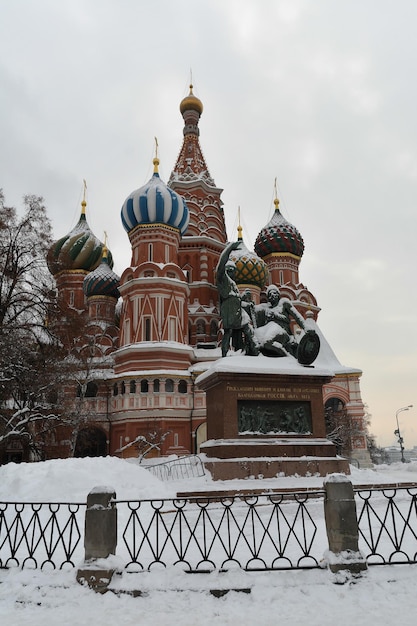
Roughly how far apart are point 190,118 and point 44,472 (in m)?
44.3

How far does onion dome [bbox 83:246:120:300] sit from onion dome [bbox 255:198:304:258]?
12904 mm

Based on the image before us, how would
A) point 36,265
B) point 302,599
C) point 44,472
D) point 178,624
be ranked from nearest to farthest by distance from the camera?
1. point 178,624
2. point 302,599
3. point 44,472
4. point 36,265

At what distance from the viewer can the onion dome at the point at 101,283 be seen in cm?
3975

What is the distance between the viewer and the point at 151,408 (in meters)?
30.0

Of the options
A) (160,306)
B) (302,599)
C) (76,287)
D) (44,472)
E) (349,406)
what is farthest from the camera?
(76,287)

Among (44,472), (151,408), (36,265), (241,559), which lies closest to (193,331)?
(151,408)

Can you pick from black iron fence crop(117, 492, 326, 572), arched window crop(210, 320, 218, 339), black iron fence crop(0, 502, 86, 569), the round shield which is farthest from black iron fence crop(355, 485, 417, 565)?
arched window crop(210, 320, 218, 339)

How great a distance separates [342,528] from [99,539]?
2648mm

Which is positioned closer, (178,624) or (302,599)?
(178,624)

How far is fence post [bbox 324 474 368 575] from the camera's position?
5.37 metres

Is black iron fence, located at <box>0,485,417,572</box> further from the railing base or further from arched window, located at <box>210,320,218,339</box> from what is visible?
arched window, located at <box>210,320,218,339</box>

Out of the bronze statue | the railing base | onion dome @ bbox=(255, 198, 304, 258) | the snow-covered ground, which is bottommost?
the snow-covered ground

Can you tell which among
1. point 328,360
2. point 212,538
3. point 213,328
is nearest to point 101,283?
point 213,328

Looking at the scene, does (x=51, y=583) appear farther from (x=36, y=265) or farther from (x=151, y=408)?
(x=151, y=408)
